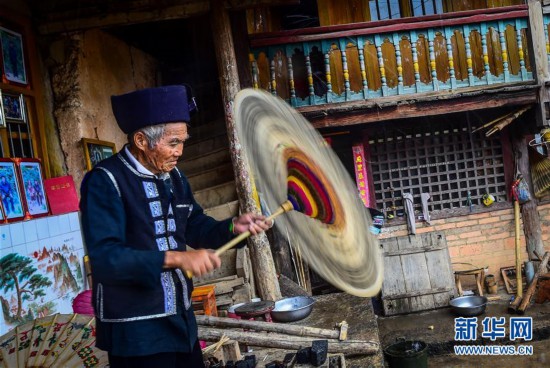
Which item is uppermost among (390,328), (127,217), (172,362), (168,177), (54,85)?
(54,85)

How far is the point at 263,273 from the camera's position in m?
6.12

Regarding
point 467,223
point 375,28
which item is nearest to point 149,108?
point 375,28

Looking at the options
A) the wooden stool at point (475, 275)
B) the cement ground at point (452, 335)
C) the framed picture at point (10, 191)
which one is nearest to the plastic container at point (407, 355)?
the cement ground at point (452, 335)

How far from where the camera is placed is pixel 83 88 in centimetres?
572

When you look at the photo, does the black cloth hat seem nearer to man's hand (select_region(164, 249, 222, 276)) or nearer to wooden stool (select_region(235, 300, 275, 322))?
man's hand (select_region(164, 249, 222, 276))

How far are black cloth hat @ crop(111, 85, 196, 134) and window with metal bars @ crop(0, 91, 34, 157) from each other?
8.78 feet

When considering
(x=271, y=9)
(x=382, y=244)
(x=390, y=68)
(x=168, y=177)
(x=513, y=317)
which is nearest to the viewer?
(x=168, y=177)

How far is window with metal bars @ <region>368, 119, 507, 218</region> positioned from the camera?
8805 millimetres

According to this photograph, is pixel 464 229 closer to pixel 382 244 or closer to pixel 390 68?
pixel 382 244

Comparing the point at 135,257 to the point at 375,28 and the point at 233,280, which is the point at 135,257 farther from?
the point at 375,28

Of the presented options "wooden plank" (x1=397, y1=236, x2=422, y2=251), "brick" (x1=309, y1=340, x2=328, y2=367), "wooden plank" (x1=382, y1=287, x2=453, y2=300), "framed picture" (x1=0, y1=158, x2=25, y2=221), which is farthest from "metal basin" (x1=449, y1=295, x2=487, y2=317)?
"framed picture" (x1=0, y1=158, x2=25, y2=221)

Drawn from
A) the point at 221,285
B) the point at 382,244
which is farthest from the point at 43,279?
the point at 382,244

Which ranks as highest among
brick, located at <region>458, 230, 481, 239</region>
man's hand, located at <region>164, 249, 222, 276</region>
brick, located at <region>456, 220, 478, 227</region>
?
→ man's hand, located at <region>164, 249, 222, 276</region>

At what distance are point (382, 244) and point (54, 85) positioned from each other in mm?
5521
